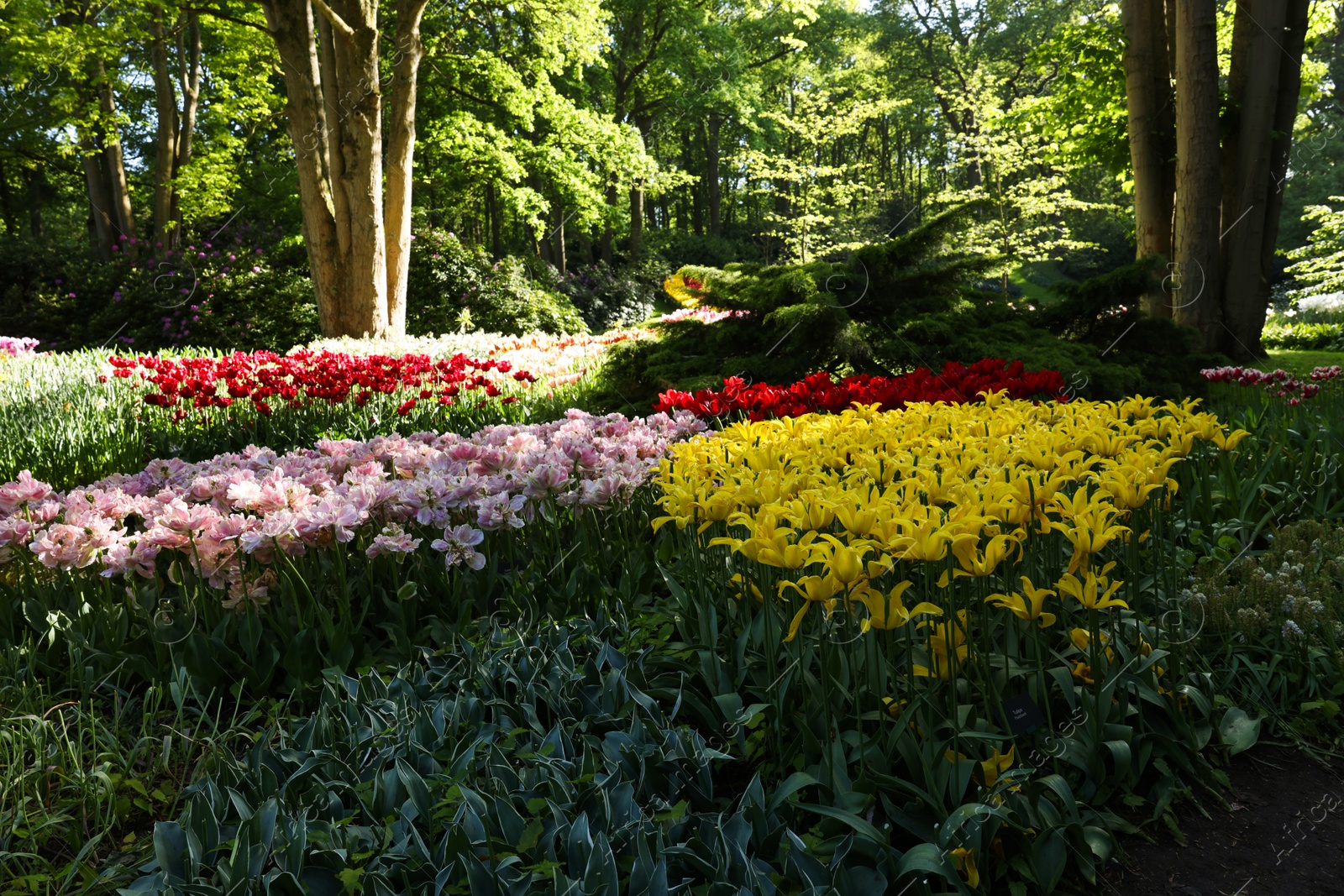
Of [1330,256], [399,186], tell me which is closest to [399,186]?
[399,186]

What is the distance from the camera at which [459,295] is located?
17484 millimetres

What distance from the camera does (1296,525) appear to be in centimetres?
317

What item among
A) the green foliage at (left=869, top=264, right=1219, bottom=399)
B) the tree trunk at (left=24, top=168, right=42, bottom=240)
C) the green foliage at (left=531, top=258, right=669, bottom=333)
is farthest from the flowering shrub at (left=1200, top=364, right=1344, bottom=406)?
the tree trunk at (left=24, top=168, right=42, bottom=240)

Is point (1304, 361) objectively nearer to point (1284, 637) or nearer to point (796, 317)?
point (796, 317)

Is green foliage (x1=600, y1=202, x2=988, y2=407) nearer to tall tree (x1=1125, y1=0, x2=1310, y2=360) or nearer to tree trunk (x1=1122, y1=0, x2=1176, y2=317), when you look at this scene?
tall tree (x1=1125, y1=0, x2=1310, y2=360)

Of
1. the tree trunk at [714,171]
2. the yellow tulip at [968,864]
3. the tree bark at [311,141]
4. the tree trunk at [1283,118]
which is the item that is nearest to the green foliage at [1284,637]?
the yellow tulip at [968,864]

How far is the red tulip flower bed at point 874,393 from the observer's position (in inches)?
171

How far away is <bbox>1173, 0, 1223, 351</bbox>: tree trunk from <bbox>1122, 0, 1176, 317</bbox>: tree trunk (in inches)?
17.2

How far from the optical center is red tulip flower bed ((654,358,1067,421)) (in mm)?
4340

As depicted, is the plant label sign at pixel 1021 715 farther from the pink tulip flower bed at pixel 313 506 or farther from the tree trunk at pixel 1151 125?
the tree trunk at pixel 1151 125

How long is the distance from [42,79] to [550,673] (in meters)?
24.0

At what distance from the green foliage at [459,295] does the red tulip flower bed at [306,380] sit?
9704mm

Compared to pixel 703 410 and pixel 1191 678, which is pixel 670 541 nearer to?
pixel 703 410

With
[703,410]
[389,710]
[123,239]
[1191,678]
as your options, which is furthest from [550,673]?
[123,239]
